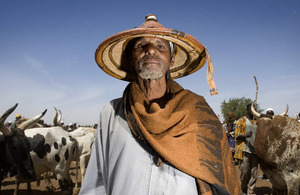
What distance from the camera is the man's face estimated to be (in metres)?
1.95

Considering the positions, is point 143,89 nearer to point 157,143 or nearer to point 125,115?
point 125,115

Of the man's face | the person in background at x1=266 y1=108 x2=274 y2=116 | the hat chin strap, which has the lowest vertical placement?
the person in background at x1=266 y1=108 x2=274 y2=116

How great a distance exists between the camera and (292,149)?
390cm

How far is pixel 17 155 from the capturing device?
458 cm

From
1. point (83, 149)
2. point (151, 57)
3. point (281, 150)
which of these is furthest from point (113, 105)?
point (83, 149)

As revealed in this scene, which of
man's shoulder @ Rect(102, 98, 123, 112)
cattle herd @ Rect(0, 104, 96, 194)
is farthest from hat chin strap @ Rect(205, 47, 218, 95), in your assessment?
cattle herd @ Rect(0, 104, 96, 194)

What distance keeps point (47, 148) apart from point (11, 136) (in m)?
0.93

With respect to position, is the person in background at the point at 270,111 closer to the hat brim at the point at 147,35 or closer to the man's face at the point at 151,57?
the hat brim at the point at 147,35

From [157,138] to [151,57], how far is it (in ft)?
2.76

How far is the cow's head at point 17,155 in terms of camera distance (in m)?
4.52

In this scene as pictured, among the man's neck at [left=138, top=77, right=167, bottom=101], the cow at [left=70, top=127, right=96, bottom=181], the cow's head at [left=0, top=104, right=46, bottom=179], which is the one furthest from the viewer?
the cow at [left=70, top=127, right=96, bottom=181]

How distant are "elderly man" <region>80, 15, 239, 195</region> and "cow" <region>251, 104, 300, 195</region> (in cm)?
310

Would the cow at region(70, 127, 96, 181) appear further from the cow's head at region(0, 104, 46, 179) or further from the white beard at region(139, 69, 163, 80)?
the white beard at region(139, 69, 163, 80)

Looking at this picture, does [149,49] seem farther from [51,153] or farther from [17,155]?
[51,153]
